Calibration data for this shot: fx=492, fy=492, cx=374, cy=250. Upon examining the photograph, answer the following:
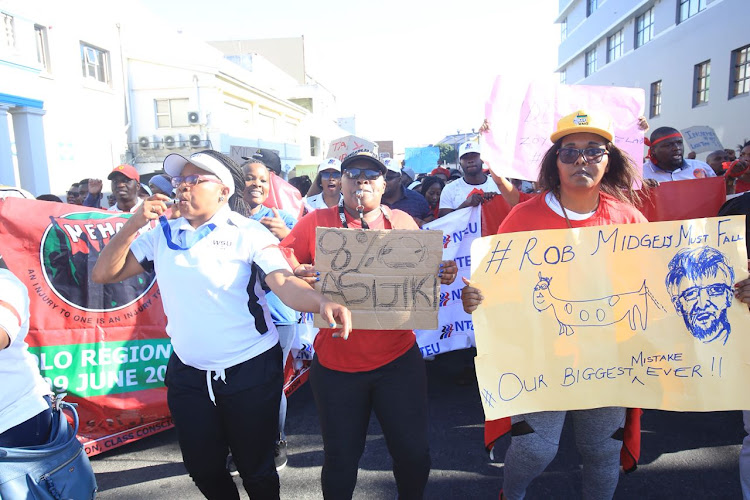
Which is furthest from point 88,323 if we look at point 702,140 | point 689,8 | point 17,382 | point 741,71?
point 689,8

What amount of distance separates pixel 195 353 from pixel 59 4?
18.1 m

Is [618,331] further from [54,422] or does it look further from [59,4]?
[59,4]

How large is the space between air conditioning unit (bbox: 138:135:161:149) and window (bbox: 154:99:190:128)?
89 centimetres

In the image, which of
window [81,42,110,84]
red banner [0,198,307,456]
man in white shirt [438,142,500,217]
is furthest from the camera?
window [81,42,110,84]

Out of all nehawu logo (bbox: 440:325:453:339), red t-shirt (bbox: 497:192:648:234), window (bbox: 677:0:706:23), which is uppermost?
window (bbox: 677:0:706:23)

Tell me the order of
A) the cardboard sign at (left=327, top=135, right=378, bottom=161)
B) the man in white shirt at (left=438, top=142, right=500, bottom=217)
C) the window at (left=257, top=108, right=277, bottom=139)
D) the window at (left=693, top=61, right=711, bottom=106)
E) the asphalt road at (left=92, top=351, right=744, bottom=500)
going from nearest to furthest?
1. the asphalt road at (left=92, top=351, right=744, bottom=500)
2. the man in white shirt at (left=438, top=142, right=500, bottom=217)
3. the cardboard sign at (left=327, top=135, right=378, bottom=161)
4. the window at (left=693, top=61, right=711, bottom=106)
5. the window at (left=257, top=108, right=277, bottom=139)

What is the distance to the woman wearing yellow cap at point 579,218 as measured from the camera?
7.42 feet

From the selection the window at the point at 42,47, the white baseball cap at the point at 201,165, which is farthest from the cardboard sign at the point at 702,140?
the window at the point at 42,47

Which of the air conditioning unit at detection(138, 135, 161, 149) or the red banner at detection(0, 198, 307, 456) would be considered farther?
the air conditioning unit at detection(138, 135, 161, 149)

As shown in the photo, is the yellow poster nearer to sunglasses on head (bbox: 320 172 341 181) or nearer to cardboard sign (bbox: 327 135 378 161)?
sunglasses on head (bbox: 320 172 341 181)

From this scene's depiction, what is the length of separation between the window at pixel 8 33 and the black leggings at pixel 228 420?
14740 millimetres

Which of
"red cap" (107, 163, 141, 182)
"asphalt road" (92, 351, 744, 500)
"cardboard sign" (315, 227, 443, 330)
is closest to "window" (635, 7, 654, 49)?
"asphalt road" (92, 351, 744, 500)

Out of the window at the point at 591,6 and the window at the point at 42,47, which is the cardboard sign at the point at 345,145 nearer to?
the window at the point at 42,47

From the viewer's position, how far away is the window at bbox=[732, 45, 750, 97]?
45.0ft
